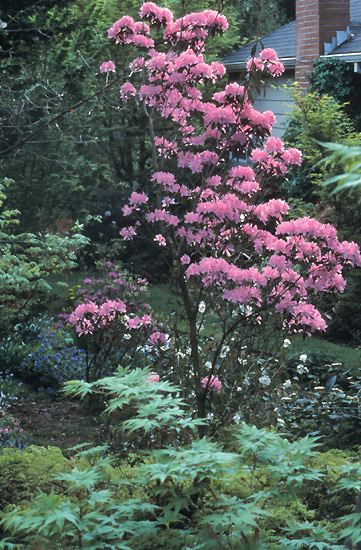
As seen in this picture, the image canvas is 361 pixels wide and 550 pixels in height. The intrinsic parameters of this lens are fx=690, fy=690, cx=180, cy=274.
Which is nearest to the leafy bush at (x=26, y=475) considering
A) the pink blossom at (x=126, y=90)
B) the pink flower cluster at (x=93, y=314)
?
the pink flower cluster at (x=93, y=314)

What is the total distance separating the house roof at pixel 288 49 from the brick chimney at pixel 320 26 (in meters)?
0.22

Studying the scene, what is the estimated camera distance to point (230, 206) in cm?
438

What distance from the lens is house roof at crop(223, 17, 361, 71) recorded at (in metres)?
12.6

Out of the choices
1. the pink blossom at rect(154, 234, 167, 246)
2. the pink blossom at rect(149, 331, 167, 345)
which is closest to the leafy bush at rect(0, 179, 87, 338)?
the pink blossom at rect(149, 331, 167, 345)

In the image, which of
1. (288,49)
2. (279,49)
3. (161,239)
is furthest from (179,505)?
(279,49)

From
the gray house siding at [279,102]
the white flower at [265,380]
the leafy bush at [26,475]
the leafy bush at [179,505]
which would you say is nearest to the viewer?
the leafy bush at [179,505]

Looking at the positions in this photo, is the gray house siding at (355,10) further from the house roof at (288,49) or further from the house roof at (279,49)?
the house roof at (279,49)

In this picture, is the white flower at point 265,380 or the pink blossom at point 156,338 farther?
the white flower at point 265,380

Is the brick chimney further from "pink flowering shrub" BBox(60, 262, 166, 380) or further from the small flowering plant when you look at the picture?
the small flowering plant

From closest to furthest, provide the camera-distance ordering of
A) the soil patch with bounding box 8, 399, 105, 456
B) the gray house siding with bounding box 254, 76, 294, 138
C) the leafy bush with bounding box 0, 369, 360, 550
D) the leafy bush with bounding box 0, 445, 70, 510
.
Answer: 1. the leafy bush with bounding box 0, 369, 360, 550
2. the leafy bush with bounding box 0, 445, 70, 510
3. the soil patch with bounding box 8, 399, 105, 456
4. the gray house siding with bounding box 254, 76, 294, 138

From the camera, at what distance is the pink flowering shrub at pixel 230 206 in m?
4.26

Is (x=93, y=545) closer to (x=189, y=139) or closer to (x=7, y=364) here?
(x=189, y=139)

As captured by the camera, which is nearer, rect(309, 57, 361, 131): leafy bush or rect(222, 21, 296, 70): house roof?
rect(309, 57, 361, 131): leafy bush

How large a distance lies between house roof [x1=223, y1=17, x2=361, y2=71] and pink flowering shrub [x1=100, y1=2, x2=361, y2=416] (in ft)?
17.1
